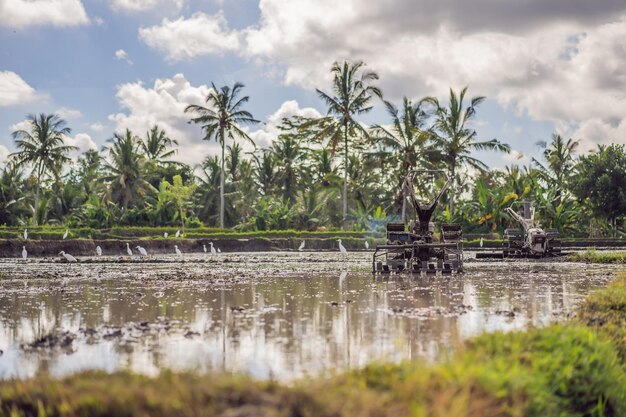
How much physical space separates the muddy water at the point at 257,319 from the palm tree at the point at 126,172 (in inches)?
1375

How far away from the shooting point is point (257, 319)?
29.9 feet

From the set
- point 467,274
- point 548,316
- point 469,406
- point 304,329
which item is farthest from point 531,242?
point 469,406

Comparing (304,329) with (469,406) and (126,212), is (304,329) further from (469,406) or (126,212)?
(126,212)

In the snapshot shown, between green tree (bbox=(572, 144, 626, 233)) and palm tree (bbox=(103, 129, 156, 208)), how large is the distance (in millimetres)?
30547

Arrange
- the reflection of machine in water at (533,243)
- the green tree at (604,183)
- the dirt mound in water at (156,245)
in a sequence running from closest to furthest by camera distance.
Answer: the reflection of machine in water at (533,243), the dirt mound in water at (156,245), the green tree at (604,183)

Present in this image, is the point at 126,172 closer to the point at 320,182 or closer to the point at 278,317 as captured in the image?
the point at 320,182

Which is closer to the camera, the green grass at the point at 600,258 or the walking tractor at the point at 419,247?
the walking tractor at the point at 419,247

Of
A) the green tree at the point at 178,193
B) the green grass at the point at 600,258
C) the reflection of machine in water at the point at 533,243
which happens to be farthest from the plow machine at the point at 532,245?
the green tree at the point at 178,193

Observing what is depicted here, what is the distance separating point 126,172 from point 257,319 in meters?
44.2

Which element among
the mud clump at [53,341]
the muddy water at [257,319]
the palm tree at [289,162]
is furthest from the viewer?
the palm tree at [289,162]

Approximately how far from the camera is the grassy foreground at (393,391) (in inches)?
128

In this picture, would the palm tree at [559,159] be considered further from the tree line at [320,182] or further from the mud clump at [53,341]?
the mud clump at [53,341]

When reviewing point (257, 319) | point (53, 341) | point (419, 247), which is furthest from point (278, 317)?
point (419, 247)

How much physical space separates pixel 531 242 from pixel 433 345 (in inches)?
891
